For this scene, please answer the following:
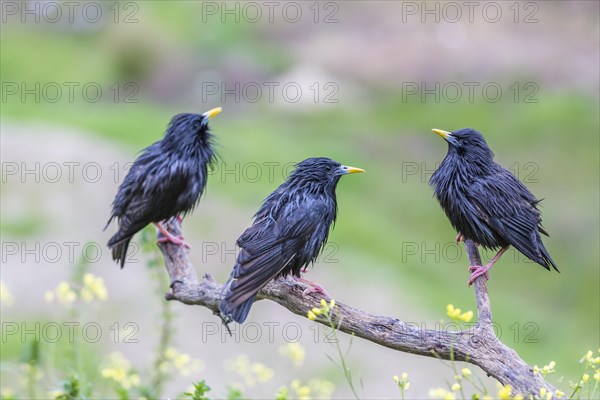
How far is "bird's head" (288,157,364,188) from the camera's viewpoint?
4.62 meters

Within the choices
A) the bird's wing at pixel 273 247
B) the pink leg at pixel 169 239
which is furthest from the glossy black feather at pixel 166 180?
the bird's wing at pixel 273 247

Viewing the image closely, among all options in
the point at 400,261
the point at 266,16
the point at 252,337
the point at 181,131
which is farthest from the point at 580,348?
the point at 266,16

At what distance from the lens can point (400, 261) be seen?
40.2ft

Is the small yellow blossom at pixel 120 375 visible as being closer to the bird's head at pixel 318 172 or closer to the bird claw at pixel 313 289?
the bird claw at pixel 313 289

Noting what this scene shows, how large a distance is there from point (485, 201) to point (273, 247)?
3.95ft

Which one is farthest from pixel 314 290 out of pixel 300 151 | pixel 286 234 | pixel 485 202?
pixel 300 151

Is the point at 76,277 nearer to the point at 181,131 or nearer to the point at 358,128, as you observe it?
the point at 181,131

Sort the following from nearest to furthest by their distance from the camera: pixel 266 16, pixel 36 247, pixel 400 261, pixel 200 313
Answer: pixel 200 313 → pixel 36 247 → pixel 400 261 → pixel 266 16

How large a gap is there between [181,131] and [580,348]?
8.06 meters

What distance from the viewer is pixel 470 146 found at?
4691mm

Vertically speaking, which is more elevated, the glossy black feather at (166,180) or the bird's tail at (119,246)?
the glossy black feather at (166,180)

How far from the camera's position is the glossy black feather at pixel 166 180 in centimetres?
493

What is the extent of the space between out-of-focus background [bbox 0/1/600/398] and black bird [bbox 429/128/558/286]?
120 cm

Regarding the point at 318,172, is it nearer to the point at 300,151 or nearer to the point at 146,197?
the point at 146,197
